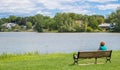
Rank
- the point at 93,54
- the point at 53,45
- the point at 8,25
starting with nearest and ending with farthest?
the point at 93,54, the point at 53,45, the point at 8,25

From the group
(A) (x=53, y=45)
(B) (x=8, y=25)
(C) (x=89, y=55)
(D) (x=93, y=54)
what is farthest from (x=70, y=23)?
(C) (x=89, y=55)

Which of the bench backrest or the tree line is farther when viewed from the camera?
the tree line

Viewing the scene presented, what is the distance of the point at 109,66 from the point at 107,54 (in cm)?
142

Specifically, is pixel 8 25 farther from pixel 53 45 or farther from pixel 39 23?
pixel 53 45

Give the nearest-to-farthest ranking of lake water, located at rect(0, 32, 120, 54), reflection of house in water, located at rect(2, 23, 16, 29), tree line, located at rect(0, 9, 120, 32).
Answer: lake water, located at rect(0, 32, 120, 54), tree line, located at rect(0, 9, 120, 32), reflection of house in water, located at rect(2, 23, 16, 29)

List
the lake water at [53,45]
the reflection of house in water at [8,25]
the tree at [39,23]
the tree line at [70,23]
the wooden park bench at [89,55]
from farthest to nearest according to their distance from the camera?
the reflection of house in water at [8,25] < the tree at [39,23] < the tree line at [70,23] < the lake water at [53,45] < the wooden park bench at [89,55]

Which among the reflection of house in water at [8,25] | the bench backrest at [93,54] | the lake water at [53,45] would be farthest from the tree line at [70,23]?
the bench backrest at [93,54]

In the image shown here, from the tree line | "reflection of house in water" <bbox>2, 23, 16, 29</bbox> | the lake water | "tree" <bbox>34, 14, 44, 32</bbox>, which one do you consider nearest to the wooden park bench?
the lake water

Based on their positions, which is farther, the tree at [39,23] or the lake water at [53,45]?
the tree at [39,23]

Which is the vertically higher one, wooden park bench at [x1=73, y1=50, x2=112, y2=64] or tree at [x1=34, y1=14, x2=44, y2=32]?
wooden park bench at [x1=73, y1=50, x2=112, y2=64]

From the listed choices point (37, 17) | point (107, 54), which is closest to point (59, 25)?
point (37, 17)

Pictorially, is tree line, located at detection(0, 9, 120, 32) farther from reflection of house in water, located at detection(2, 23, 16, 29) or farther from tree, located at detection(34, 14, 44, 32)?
reflection of house in water, located at detection(2, 23, 16, 29)

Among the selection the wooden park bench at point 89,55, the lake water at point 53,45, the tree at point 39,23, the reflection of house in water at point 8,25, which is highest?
the wooden park bench at point 89,55

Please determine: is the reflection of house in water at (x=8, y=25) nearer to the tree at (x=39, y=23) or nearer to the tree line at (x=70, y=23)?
the tree line at (x=70, y=23)
